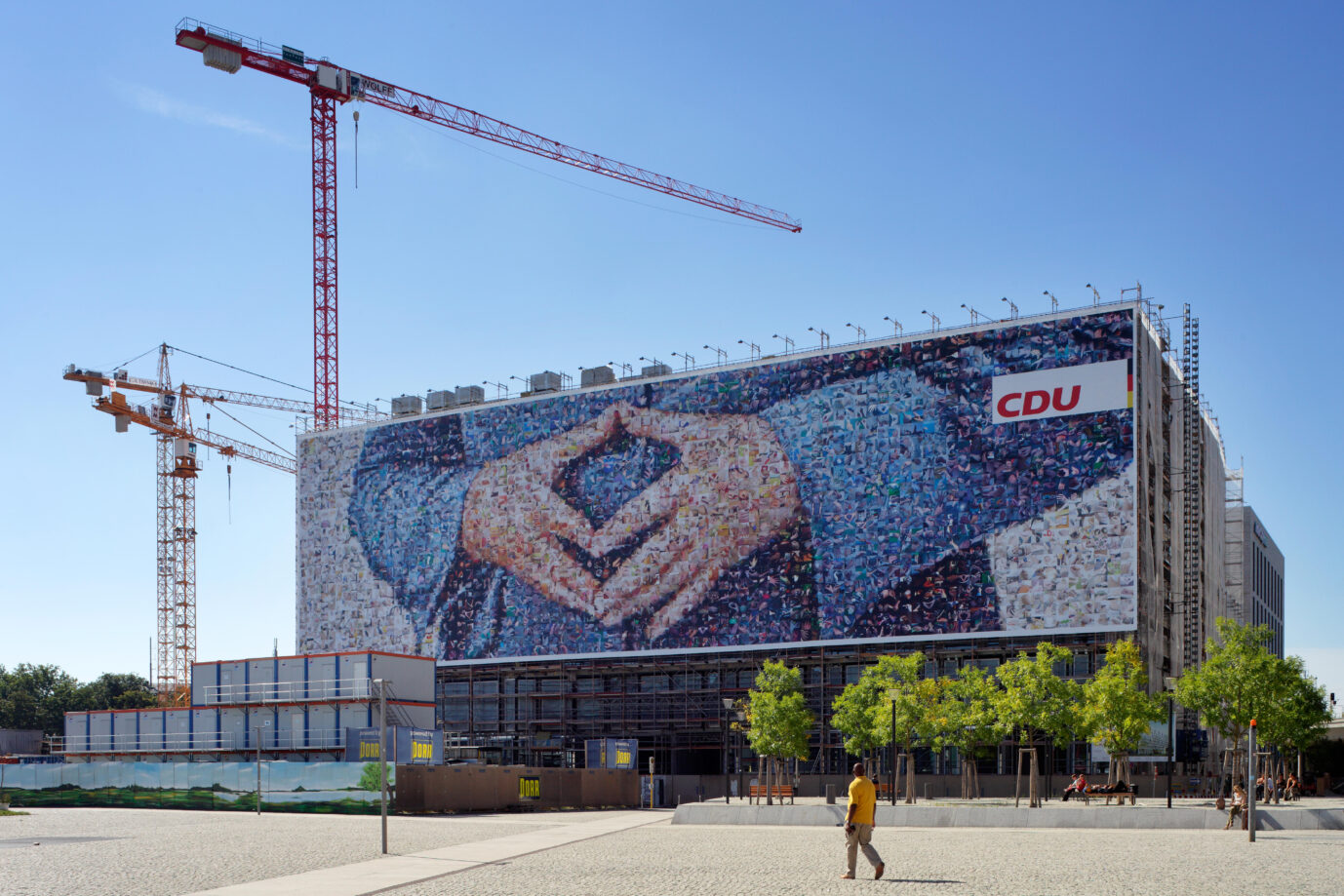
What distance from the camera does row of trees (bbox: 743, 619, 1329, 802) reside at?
5459 cm

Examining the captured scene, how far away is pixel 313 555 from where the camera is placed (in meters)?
108

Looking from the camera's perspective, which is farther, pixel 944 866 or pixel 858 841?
pixel 944 866

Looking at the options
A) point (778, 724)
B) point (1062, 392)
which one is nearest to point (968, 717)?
point (778, 724)

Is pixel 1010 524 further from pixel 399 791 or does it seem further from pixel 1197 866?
pixel 1197 866

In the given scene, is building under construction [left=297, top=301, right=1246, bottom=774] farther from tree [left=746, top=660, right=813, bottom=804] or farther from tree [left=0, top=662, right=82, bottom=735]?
tree [left=0, top=662, right=82, bottom=735]

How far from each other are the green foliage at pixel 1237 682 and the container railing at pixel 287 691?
38088 mm

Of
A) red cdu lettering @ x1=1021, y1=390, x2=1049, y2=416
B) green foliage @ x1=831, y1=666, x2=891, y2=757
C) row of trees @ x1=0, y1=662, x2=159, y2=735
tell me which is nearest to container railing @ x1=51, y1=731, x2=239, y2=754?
green foliage @ x1=831, y1=666, x2=891, y2=757

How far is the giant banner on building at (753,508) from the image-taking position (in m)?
79.1

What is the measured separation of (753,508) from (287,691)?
3352 cm

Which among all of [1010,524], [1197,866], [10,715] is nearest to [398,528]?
[1010,524]

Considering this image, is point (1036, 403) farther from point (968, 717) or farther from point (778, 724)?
point (778, 724)

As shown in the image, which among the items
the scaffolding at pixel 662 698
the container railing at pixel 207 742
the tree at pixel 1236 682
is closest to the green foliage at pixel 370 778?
the container railing at pixel 207 742

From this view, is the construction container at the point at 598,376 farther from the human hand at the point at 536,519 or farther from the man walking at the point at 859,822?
the man walking at the point at 859,822

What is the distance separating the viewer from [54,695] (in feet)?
505
